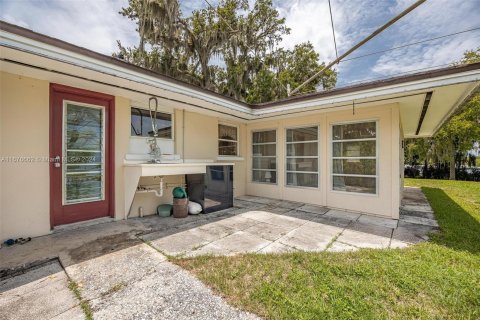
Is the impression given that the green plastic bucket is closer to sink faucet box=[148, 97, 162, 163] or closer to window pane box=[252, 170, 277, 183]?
sink faucet box=[148, 97, 162, 163]

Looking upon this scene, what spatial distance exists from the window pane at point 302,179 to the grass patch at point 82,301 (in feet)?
18.7

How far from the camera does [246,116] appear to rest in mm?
6680

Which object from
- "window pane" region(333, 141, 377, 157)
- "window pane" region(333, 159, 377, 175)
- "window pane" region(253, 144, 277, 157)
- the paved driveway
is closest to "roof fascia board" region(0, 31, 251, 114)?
the paved driveway

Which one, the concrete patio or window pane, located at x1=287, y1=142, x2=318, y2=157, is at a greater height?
window pane, located at x1=287, y1=142, x2=318, y2=157

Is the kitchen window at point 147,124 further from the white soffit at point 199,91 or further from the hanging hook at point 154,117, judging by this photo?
the white soffit at point 199,91

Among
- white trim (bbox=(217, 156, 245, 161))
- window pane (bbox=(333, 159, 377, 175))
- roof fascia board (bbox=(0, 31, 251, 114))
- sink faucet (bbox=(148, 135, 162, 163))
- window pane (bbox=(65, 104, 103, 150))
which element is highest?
roof fascia board (bbox=(0, 31, 251, 114))

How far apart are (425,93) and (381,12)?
10.3 ft

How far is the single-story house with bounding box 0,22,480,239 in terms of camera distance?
3.41m

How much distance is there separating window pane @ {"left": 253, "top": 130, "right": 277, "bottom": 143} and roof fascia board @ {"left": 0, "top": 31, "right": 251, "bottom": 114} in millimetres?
3161

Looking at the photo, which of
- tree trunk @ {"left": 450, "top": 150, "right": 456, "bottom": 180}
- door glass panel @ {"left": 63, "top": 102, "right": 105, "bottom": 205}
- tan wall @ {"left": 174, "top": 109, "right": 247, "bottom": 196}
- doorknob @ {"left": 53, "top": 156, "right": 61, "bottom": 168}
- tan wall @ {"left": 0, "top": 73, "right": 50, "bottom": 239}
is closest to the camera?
tan wall @ {"left": 0, "top": 73, "right": 50, "bottom": 239}

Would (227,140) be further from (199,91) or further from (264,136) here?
(199,91)

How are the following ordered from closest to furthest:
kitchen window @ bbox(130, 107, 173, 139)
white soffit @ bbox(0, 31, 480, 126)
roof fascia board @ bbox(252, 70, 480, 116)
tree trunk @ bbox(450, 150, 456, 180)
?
white soffit @ bbox(0, 31, 480, 126)
roof fascia board @ bbox(252, 70, 480, 116)
kitchen window @ bbox(130, 107, 173, 139)
tree trunk @ bbox(450, 150, 456, 180)

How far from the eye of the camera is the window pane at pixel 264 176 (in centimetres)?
726

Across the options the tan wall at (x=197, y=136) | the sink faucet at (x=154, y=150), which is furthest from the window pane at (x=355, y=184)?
the sink faucet at (x=154, y=150)
